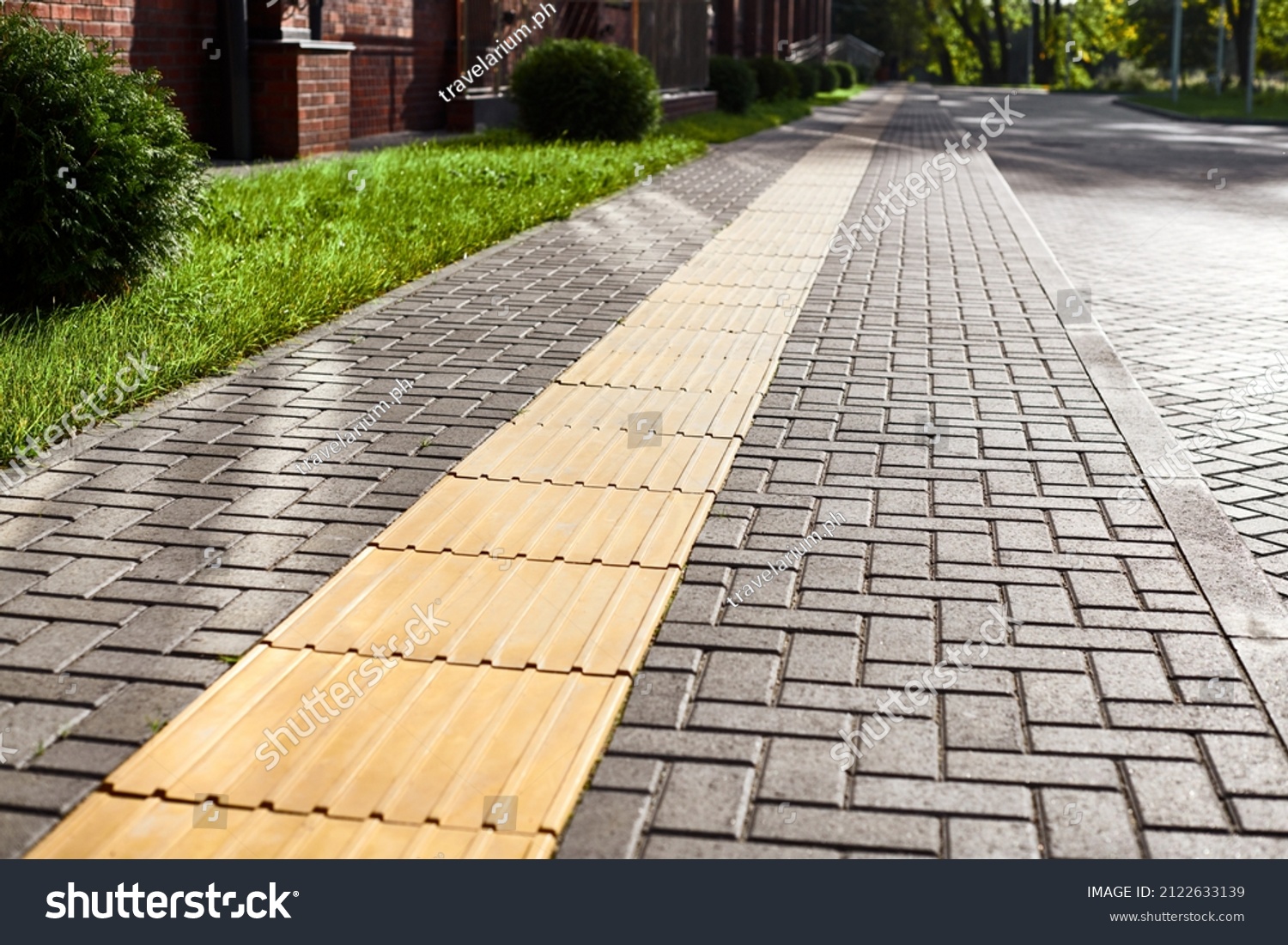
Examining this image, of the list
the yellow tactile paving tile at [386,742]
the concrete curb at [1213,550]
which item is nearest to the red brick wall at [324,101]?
the concrete curb at [1213,550]

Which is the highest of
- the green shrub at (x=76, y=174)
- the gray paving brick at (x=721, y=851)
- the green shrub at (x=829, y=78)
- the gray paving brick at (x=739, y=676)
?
the green shrub at (x=829, y=78)

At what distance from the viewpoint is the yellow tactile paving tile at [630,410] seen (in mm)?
5859

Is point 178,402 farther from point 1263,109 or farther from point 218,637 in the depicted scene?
point 1263,109

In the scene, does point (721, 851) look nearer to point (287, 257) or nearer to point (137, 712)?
point (137, 712)

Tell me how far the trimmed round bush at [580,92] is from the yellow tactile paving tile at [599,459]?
41.3ft

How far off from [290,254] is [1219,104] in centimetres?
4230

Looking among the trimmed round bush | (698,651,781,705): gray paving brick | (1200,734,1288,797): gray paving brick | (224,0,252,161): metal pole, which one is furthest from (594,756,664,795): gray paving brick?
the trimmed round bush

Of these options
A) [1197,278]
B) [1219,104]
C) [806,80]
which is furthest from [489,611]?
[1219,104]

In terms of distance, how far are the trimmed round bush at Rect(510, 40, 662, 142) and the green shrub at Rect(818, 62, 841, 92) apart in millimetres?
29600

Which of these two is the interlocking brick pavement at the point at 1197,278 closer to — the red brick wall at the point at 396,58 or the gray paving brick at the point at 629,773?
the gray paving brick at the point at 629,773

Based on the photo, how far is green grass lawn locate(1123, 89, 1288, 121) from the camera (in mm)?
36531

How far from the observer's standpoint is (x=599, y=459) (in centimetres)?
543

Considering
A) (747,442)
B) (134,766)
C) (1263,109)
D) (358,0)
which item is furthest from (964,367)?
(1263,109)
